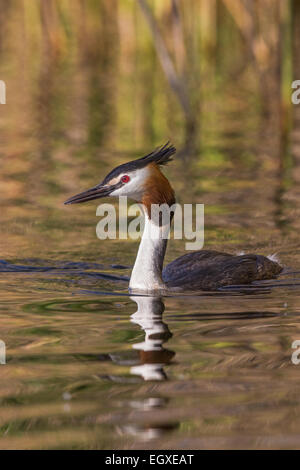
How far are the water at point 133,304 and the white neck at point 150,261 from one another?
0.59 ft

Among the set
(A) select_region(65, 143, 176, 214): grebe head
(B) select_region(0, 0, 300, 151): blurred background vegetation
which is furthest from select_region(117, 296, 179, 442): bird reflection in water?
(B) select_region(0, 0, 300, 151): blurred background vegetation

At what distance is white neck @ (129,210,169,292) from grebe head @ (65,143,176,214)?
17cm

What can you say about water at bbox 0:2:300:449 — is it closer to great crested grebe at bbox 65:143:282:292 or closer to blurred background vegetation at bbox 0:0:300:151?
blurred background vegetation at bbox 0:0:300:151

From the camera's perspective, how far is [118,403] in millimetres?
4926

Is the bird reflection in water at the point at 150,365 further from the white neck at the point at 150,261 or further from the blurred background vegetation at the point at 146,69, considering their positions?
the blurred background vegetation at the point at 146,69

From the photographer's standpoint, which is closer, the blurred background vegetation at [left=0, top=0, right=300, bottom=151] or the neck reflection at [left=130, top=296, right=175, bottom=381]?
the neck reflection at [left=130, top=296, right=175, bottom=381]

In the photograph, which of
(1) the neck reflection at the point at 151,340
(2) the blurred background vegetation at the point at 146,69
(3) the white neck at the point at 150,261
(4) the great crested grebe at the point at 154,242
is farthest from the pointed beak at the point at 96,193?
(2) the blurred background vegetation at the point at 146,69

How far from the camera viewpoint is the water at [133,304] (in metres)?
4.71

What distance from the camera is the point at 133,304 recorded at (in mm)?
7266

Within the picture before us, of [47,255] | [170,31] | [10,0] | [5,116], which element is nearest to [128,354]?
[47,255]

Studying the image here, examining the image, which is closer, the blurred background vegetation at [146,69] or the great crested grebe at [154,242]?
the great crested grebe at [154,242]

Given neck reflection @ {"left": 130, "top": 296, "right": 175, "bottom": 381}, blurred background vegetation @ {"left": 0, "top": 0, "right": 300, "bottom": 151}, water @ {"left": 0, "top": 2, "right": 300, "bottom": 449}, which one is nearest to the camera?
water @ {"left": 0, "top": 2, "right": 300, "bottom": 449}

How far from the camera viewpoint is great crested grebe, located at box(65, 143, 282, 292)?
7684mm

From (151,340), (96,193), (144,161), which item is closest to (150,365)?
(151,340)
